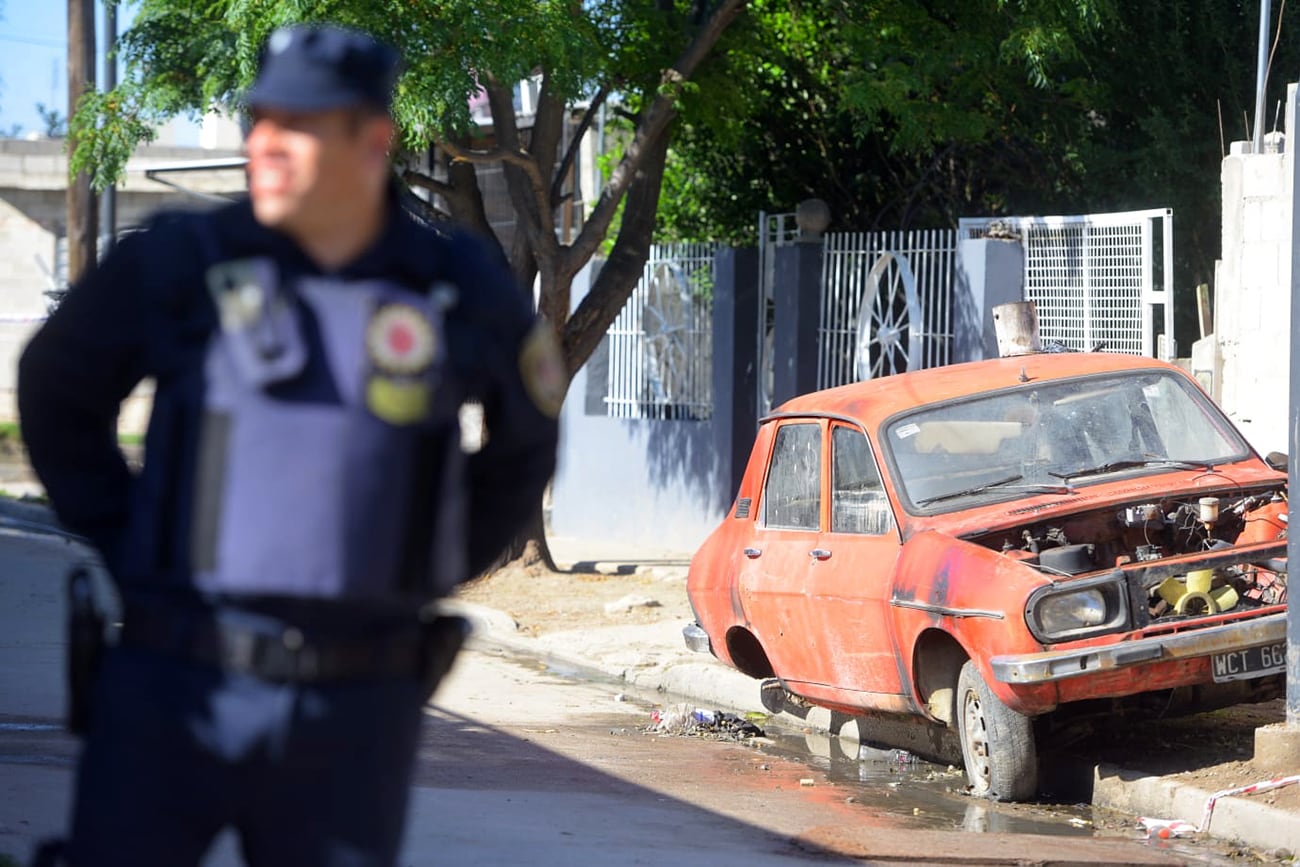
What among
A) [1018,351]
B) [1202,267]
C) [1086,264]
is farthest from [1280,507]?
[1202,267]

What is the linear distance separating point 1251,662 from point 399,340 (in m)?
4.96

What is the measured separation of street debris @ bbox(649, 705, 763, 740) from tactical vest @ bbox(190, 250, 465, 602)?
6.42 meters

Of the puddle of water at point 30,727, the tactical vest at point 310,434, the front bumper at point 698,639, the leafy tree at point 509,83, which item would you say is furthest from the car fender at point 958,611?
the leafy tree at point 509,83

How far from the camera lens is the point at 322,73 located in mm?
2611

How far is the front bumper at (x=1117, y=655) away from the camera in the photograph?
20.8 feet

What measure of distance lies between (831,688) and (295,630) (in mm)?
5568

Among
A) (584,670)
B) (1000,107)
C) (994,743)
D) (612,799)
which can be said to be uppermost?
(1000,107)

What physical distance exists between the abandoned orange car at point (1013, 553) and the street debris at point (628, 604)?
4.58 metres

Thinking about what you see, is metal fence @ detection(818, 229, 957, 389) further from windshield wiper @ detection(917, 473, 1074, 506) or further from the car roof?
windshield wiper @ detection(917, 473, 1074, 506)

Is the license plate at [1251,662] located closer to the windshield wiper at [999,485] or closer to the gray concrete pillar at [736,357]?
the windshield wiper at [999,485]

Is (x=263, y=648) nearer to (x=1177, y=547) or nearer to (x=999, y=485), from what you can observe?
(x=999, y=485)

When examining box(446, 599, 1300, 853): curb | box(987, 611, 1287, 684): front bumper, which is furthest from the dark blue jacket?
box(987, 611, 1287, 684): front bumper

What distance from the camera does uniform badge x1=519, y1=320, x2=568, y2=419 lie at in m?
A: 2.82

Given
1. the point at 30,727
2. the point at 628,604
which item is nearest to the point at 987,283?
the point at 628,604
